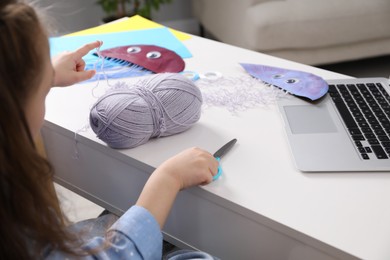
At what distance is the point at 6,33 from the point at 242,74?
680 millimetres

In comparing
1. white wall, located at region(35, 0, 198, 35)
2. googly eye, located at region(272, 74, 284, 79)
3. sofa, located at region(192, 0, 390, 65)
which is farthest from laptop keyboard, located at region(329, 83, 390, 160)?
white wall, located at region(35, 0, 198, 35)

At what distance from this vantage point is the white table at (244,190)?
1.98ft

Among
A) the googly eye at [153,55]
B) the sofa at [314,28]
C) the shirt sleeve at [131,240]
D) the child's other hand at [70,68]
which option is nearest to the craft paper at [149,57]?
the googly eye at [153,55]

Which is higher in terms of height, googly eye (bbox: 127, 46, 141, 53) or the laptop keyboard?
the laptop keyboard

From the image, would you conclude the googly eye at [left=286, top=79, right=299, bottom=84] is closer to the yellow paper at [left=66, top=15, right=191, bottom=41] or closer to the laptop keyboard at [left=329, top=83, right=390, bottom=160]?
the laptop keyboard at [left=329, top=83, right=390, bottom=160]

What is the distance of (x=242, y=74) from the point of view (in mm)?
1050

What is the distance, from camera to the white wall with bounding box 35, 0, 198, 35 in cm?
259

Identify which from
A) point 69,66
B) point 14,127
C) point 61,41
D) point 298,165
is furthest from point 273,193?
point 61,41

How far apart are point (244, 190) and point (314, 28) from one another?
1530 millimetres

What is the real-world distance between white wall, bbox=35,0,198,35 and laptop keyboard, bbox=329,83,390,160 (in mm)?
1837

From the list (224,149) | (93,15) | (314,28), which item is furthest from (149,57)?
(93,15)

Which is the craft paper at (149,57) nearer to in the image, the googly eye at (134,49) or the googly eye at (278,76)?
the googly eye at (134,49)

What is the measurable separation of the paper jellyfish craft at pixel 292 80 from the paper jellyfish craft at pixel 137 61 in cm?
17

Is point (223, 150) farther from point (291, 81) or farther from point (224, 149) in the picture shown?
point (291, 81)
